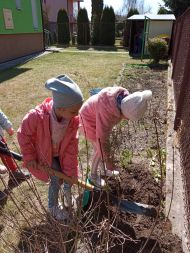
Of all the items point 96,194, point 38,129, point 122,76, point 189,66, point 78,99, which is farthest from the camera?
point 122,76

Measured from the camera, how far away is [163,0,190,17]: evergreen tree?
74.1ft

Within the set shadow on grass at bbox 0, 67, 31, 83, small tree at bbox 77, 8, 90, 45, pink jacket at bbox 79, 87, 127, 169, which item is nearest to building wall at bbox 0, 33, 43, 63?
shadow on grass at bbox 0, 67, 31, 83

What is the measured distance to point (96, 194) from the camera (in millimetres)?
2750

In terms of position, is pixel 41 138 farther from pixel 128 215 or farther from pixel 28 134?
pixel 128 215

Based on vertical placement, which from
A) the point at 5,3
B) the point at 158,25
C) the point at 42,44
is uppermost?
the point at 5,3

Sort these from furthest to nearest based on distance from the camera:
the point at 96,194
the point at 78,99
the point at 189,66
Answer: the point at 189,66 < the point at 96,194 < the point at 78,99

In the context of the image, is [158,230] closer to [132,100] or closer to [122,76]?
[132,100]

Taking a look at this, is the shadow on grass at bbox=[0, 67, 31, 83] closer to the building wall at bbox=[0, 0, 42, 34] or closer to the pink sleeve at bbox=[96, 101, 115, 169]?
the building wall at bbox=[0, 0, 42, 34]

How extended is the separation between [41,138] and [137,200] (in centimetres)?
118

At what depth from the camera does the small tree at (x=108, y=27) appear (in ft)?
Answer: 74.8

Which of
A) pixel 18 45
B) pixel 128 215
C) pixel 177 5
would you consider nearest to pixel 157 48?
pixel 18 45

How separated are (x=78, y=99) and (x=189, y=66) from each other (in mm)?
2734

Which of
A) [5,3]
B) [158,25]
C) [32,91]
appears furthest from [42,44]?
[32,91]

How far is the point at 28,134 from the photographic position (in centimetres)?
225
